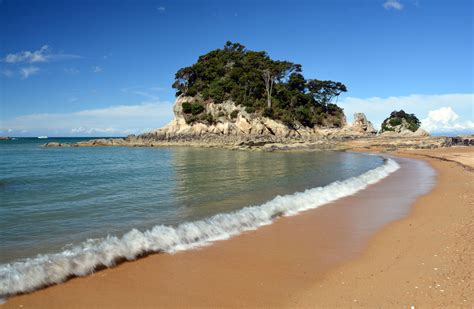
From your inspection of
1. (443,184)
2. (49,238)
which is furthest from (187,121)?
(49,238)

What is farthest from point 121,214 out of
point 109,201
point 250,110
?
point 250,110

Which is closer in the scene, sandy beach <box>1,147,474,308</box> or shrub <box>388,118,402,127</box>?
sandy beach <box>1,147,474,308</box>

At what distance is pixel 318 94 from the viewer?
249ft

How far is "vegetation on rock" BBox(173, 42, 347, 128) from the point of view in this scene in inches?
2648

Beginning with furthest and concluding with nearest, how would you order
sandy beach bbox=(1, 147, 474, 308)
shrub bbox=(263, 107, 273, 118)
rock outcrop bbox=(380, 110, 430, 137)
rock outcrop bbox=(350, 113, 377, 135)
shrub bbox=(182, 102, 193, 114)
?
rock outcrop bbox=(380, 110, 430, 137) → rock outcrop bbox=(350, 113, 377, 135) → shrub bbox=(182, 102, 193, 114) → shrub bbox=(263, 107, 273, 118) → sandy beach bbox=(1, 147, 474, 308)

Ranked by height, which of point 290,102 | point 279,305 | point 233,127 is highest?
point 290,102

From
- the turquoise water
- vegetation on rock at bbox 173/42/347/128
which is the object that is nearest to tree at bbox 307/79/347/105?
vegetation on rock at bbox 173/42/347/128

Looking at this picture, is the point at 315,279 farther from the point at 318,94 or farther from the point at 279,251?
the point at 318,94

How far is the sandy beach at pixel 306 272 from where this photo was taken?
14.9ft

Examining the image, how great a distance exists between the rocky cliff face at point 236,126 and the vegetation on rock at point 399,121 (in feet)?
39.0

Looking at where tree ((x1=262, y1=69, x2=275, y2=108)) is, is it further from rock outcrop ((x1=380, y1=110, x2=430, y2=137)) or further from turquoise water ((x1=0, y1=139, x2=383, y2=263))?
turquoise water ((x1=0, y1=139, x2=383, y2=263))

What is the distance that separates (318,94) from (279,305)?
74923 mm

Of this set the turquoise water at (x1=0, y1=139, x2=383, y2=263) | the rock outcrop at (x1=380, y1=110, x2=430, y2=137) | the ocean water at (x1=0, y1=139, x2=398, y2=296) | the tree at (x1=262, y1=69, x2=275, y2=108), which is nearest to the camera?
the ocean water at (x1=0, y1=139, x2=398, y2=296)

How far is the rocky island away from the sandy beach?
163ft
